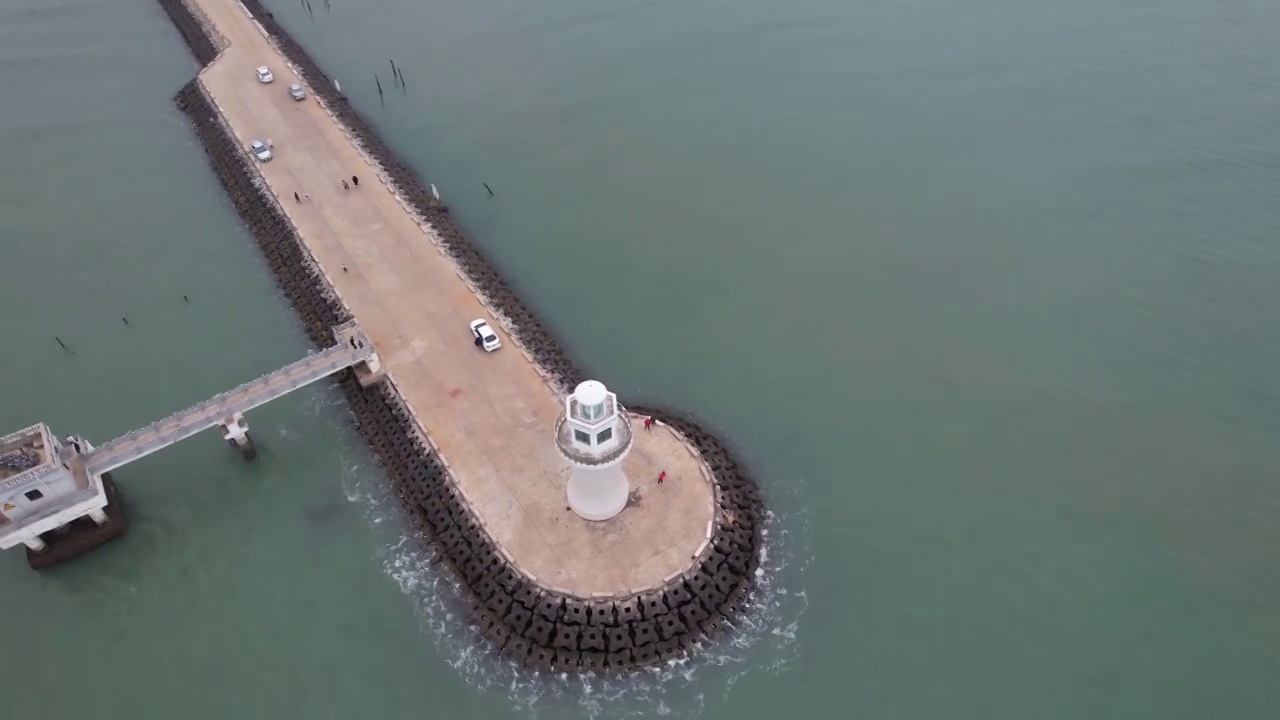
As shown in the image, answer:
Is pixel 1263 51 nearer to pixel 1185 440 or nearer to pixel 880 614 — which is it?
pixel 1185 440

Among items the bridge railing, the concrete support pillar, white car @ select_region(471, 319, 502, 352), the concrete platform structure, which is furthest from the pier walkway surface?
the concrete support pillar

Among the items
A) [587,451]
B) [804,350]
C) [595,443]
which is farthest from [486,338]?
[804,350]

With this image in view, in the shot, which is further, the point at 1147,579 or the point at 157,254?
the point at 157,254

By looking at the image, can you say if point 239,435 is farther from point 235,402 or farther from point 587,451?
point 587,451

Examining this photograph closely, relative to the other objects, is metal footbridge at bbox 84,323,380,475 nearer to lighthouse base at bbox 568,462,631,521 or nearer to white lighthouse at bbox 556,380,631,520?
lighthouse base at bbox 568,462,631,521

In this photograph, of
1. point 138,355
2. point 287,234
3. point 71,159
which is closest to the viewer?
point 138,355

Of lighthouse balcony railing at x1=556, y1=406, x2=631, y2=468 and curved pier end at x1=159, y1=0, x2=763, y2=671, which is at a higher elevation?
lighthouse balcony railing at x1=556, y1=406, x2=631, y2=468

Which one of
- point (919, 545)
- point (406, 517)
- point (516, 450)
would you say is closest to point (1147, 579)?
point (919, 545)
